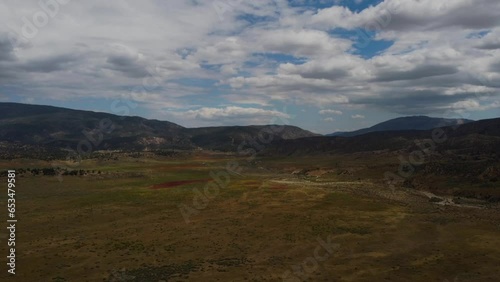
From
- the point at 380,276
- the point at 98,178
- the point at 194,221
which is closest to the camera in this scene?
the point at 380,276

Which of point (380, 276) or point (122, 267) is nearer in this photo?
point (380, 276)

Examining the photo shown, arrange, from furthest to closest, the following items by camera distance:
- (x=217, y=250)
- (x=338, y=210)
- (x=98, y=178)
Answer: (x=98, y=178)
(x=338, y=210)
(x=217, y=250)

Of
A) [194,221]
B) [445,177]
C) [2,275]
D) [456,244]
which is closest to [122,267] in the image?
[2,275]

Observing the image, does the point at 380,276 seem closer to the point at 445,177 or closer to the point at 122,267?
the point at 122,267

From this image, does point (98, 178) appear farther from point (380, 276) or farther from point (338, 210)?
point (380, 276)

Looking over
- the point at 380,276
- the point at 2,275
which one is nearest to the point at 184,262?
the point at 2,275

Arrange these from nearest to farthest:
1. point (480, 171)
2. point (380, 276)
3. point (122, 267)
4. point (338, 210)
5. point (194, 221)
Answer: point (380, 276) → point (122, 267) → point (194, 221) → point (338, 210) → point (480, 171)
